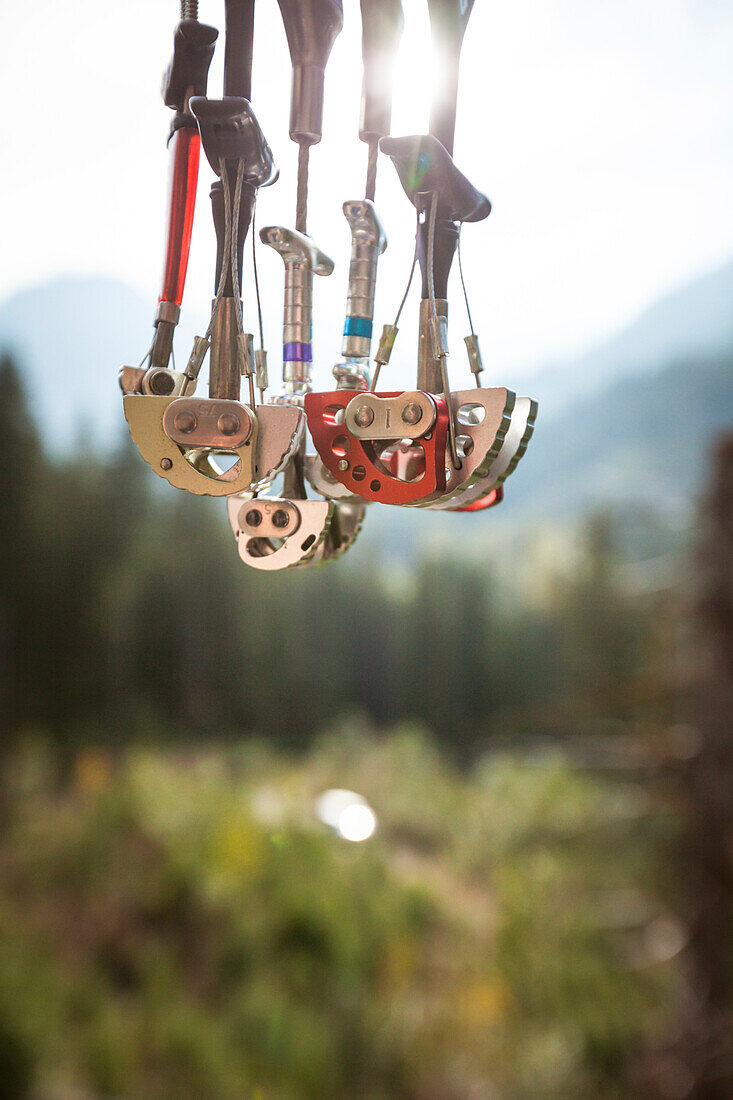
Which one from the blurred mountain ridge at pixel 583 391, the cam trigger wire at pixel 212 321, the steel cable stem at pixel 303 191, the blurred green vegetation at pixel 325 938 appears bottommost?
the blurred green vegetation at pixel 325 938

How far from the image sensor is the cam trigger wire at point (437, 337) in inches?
17.6

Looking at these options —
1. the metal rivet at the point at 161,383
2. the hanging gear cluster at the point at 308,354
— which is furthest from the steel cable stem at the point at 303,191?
the metal rivet at the point at 161,383

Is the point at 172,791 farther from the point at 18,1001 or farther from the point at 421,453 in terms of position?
the point at 421,453

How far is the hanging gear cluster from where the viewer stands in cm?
45

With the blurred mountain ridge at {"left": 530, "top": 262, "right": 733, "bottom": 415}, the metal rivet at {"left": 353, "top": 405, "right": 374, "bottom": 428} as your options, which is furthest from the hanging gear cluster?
the blurred mountain ridge at {"left": 530, "top": 262, "right": 733, "bottom": 415}

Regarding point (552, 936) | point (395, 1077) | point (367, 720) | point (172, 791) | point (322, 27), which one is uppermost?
point (322, 27)

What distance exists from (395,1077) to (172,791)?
88cm

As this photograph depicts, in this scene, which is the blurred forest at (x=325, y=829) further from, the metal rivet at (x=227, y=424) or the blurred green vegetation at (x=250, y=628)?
the metal rivet at (x=227, y=424)

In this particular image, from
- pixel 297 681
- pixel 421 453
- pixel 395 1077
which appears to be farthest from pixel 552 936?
pixel 421 453

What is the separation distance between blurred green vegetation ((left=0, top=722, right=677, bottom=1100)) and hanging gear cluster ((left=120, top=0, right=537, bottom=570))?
2003mm

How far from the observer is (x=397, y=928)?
233 cm

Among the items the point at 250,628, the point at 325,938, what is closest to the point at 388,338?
the point at 325,938

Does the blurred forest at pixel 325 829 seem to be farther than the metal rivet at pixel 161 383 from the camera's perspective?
Yes

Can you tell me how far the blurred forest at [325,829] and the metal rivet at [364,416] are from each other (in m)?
1.85
